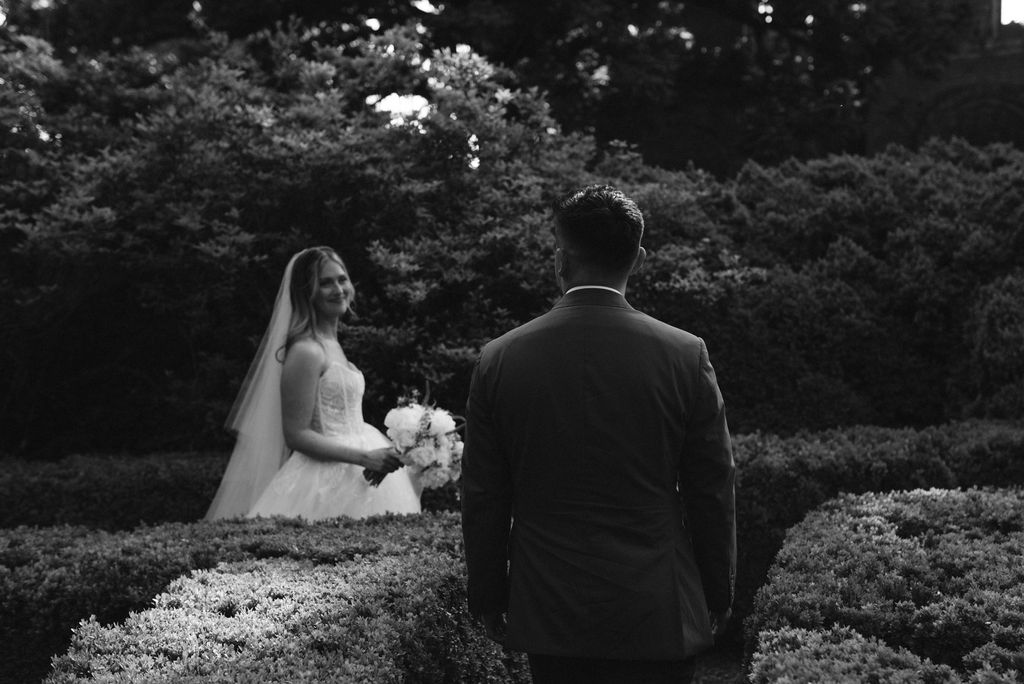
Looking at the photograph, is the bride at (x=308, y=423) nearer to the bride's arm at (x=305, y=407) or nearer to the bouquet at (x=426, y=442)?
the bride's arm at (x=305, y=407)

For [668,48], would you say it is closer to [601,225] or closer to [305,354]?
[305,354]

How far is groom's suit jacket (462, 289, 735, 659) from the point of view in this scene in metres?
2.66

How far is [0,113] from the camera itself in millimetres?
9430

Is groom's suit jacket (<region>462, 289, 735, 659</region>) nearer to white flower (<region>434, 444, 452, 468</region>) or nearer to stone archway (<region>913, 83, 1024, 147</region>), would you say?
white flower (<region>434, 444, 452, 468</region>)

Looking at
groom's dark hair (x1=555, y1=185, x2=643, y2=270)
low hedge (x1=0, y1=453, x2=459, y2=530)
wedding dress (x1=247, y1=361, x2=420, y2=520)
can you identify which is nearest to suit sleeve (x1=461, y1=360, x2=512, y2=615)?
groom's dark hair (x1=555, y1=185, x2=643, y2=270)

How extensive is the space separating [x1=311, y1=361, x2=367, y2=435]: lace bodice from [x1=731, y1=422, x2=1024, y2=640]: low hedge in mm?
2432

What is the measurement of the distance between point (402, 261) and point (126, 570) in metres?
3.80

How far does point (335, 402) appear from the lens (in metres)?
5.64

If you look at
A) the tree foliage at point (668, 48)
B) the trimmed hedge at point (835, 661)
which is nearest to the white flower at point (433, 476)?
the trimmed hedge at point (835, 661)

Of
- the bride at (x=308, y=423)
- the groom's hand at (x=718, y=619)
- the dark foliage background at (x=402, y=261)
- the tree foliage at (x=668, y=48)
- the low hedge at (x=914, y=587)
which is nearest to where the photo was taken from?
the groom's hand at (x=718, y=619)

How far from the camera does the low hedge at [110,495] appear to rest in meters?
7.80

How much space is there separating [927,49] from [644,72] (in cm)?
417

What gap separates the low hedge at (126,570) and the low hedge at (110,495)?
2925 mm

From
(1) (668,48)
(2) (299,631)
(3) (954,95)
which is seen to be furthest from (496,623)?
(3) (954,95)
